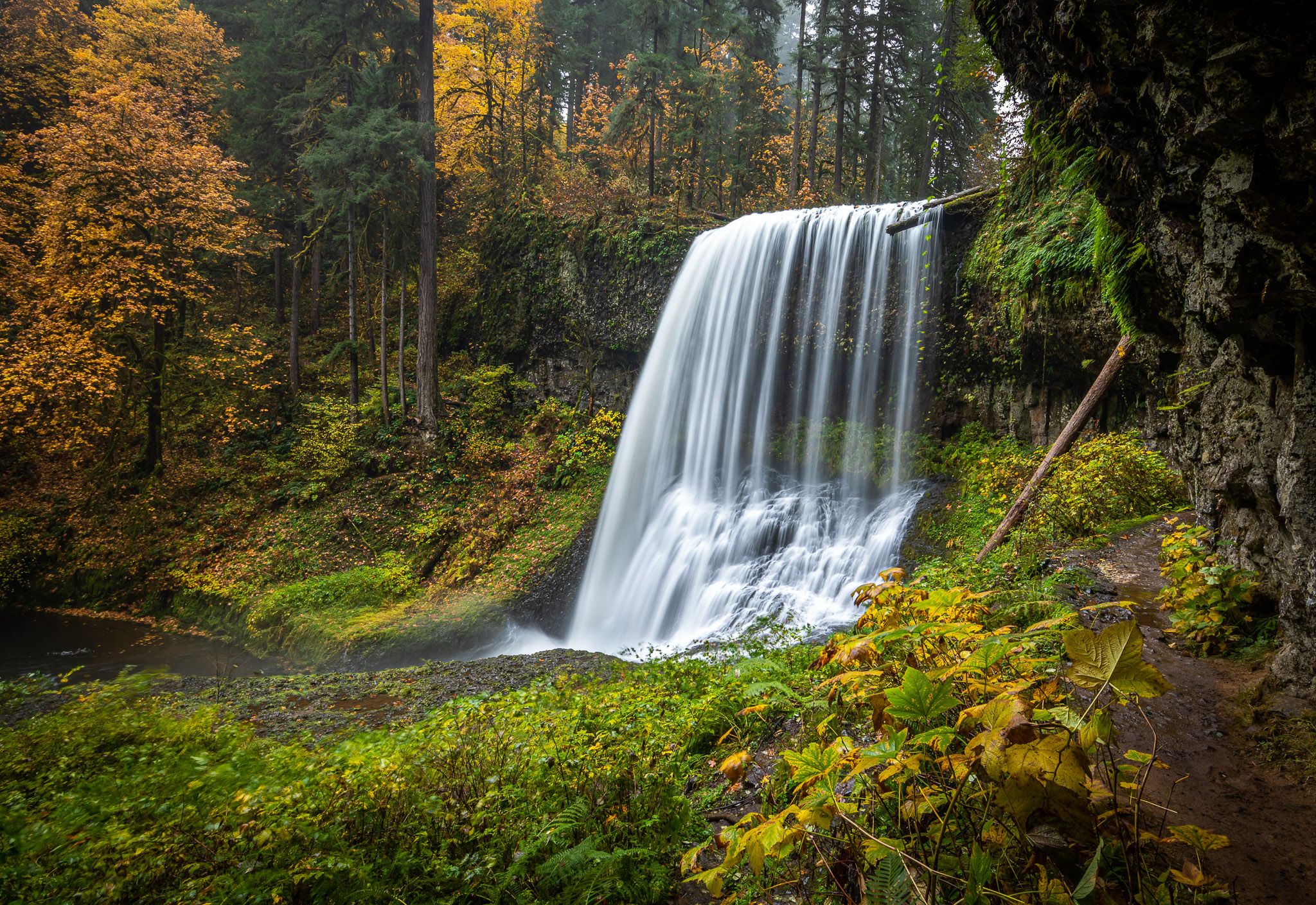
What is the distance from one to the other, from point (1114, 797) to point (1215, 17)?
2.29 metres

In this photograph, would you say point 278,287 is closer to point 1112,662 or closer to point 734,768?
point 734,768

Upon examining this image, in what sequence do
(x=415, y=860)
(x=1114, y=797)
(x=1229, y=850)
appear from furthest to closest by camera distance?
(x=415, y=860) < (x=1229, y=850) < (x=1114, y=797)

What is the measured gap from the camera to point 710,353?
12031 millimetres

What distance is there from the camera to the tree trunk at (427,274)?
1408 centimetres

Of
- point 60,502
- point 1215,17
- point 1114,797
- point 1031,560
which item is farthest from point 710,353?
point 60,502

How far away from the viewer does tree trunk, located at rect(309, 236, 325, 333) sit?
704 inches

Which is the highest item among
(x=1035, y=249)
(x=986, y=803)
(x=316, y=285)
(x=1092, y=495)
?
(x=316, y=285)

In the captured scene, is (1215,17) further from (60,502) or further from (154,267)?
(60,502)

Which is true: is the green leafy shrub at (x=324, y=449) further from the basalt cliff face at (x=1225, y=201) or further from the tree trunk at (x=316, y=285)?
the basalt cliff face at (x=1225, y=201)

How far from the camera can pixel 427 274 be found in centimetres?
1464

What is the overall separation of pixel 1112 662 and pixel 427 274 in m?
16.0

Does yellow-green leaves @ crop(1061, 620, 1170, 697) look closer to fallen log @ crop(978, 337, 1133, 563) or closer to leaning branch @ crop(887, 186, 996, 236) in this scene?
fallen log @ crop(978, 337, 1133, 563)

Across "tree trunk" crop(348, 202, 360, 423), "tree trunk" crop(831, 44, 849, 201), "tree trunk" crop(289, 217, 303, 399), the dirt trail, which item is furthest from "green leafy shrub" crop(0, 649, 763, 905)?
"tree trunk" crop(831, 44, 849, 201)

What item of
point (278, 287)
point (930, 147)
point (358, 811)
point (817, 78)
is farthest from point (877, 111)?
point (358, 811)
